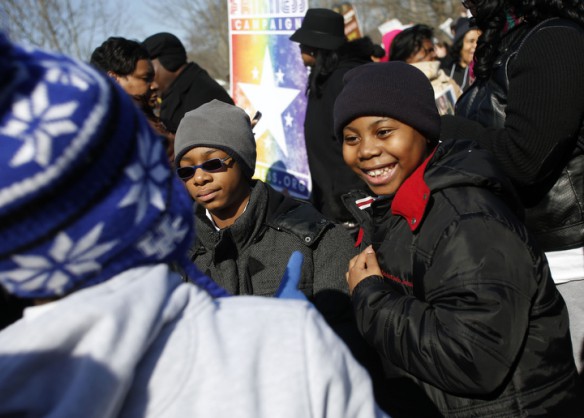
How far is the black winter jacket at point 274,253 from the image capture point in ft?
7.84

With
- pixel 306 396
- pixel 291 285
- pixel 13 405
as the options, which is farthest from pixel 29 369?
pixel 291 285

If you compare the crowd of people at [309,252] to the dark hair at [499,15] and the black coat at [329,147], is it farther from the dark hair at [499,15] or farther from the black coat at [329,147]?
the black coat at [329,147]

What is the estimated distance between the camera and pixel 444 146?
2.07m

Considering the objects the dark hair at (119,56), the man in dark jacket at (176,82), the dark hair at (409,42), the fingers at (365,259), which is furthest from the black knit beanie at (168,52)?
the fingers at (365,259)

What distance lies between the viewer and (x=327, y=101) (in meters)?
4.21

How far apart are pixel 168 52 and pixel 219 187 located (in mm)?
2842

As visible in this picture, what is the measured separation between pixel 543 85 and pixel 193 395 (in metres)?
1.83

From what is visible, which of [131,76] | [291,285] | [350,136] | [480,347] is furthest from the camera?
[131,76]

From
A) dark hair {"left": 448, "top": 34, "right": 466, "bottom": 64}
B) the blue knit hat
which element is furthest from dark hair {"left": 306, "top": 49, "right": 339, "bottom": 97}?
the blue knit hat

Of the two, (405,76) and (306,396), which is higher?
(405,76)

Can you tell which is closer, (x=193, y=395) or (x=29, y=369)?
(x=29, y=369)

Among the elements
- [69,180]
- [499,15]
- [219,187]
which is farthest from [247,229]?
[69,180]

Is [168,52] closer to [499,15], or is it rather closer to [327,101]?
[327,101]

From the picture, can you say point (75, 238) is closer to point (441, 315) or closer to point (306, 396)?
point (306, 396)
